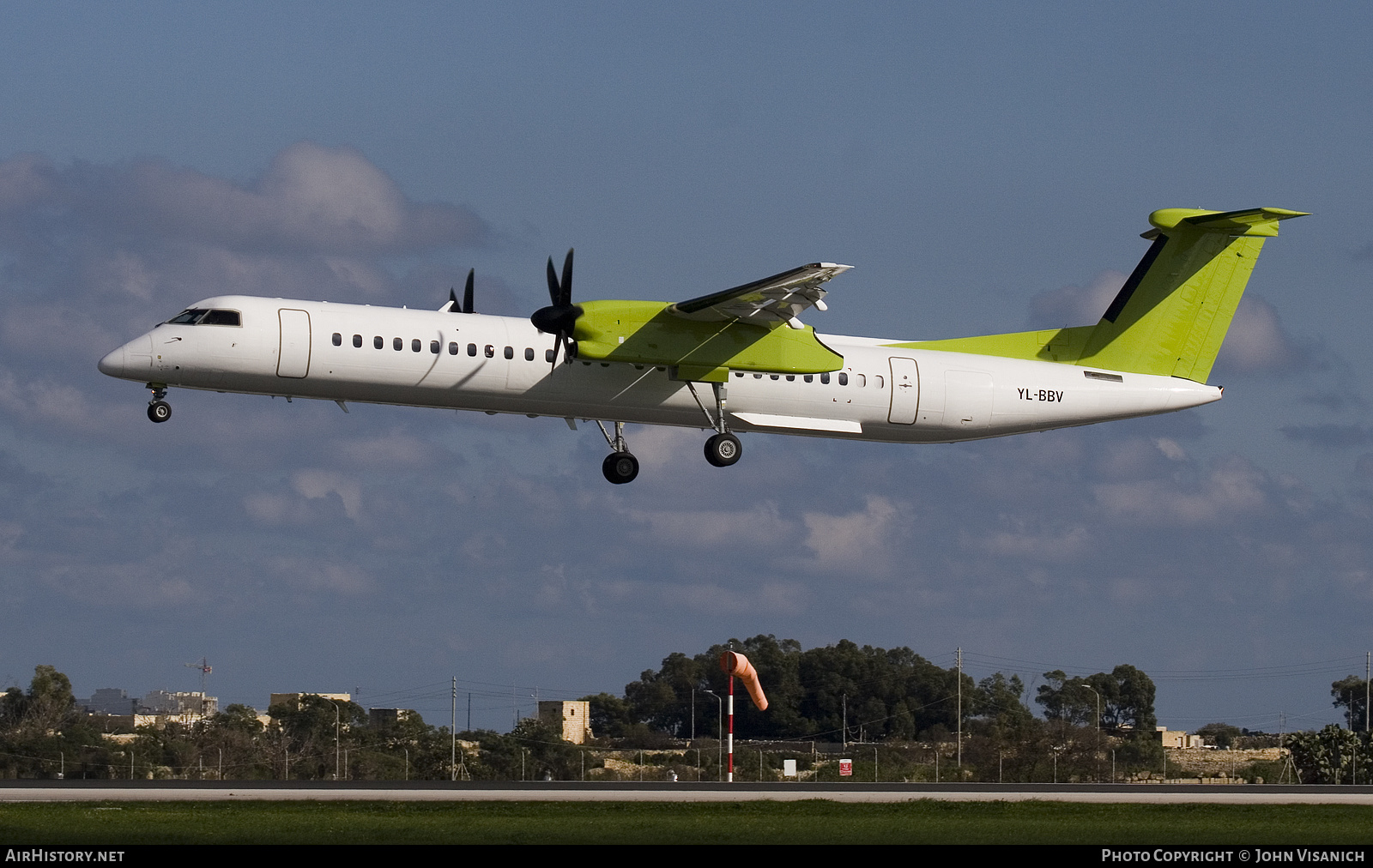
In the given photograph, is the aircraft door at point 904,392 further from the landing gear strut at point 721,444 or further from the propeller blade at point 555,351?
the propeller blade at point 555,351

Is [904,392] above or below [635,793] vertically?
above

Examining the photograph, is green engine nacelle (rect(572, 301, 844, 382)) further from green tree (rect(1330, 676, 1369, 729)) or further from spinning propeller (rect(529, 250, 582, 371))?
green tree (rect(1330, 676, 1369, 729))

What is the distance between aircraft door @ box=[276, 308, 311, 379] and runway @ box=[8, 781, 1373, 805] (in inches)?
307

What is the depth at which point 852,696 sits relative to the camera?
99.9 meters

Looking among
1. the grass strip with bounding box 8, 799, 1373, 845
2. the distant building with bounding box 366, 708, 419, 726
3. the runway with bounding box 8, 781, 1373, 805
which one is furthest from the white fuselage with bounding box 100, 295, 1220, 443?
the distant building with bounding box 366, 708, 419, 726

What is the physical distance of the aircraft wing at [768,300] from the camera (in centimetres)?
3080

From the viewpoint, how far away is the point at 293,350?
100 ft

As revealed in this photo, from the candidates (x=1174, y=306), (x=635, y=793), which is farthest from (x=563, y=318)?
(x=1174, y=306)

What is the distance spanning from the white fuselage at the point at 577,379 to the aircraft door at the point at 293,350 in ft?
0.07

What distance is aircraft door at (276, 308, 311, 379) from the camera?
30.6 meters

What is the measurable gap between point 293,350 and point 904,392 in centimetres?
1261

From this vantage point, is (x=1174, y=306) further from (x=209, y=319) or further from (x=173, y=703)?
(x=173, y=703)

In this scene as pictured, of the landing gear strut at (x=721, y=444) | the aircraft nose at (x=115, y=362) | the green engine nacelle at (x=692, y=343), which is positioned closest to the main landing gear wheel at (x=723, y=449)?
the landing gear strut at (x=721, y=444)

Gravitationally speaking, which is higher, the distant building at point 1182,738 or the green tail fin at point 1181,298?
the green tail fin at point 1181,298
